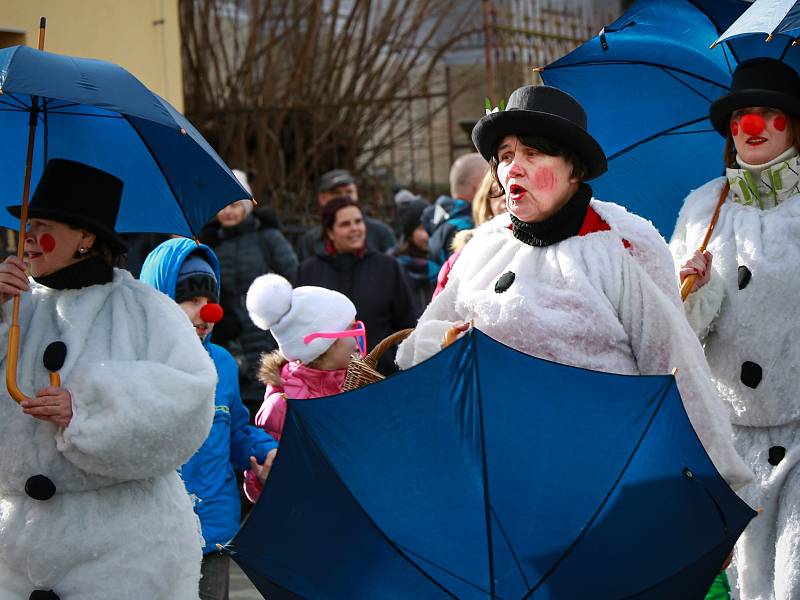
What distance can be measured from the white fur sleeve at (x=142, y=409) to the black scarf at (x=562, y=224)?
1.04m

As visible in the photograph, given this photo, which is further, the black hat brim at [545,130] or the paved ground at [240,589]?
the paved ground at [240,589]

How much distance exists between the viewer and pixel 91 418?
13.4ft

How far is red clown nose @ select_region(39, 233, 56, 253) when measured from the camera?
432 cm

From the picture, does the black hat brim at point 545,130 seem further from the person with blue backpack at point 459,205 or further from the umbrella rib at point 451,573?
the person with blue backpack at point 459,205

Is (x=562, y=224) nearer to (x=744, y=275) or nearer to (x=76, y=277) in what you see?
(x=744, y=275)

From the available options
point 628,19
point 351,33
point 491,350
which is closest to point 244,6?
point 351,33

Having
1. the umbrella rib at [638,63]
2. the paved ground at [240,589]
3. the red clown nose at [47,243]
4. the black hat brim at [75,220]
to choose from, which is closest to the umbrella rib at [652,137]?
the umbrella rib at [638,63]

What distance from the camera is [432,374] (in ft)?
11.5

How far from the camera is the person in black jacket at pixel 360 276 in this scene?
8672mm

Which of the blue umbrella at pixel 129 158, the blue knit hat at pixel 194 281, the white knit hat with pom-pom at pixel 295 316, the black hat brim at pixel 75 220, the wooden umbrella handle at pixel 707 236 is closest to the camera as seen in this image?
the black hat brim at pixel 75 220

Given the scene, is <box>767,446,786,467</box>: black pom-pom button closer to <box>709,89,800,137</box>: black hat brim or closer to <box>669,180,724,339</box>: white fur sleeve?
<box>669,180,724,339</box>: white fur sleeve

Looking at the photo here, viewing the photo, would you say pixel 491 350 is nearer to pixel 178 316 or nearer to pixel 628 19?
pixel 178 316

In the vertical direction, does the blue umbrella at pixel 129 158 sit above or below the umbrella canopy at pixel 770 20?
below

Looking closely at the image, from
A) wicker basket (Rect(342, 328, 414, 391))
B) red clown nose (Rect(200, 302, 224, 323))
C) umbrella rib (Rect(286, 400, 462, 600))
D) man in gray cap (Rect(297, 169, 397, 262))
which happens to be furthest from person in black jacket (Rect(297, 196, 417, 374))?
umbrella rib (Rect(286, 400, 462, 600))
